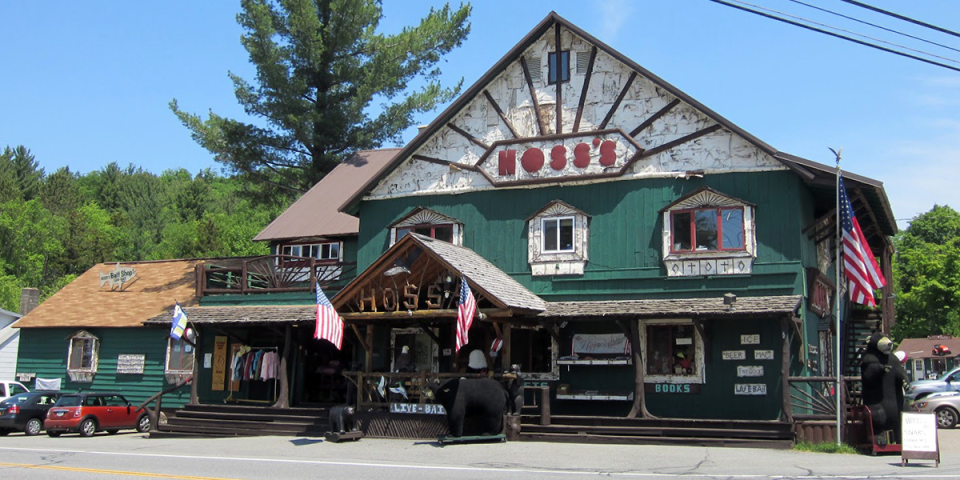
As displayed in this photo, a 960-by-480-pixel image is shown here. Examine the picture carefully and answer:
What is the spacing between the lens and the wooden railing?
2620 centimetres

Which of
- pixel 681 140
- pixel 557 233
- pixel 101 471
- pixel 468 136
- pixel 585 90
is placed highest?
pixel 585 90

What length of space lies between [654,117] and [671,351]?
5.49m

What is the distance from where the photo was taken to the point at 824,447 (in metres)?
16.3

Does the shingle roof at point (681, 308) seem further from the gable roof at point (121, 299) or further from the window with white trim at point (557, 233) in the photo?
the gable roof at point (121, 299)

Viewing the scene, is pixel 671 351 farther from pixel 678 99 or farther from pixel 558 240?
pixel 678 99

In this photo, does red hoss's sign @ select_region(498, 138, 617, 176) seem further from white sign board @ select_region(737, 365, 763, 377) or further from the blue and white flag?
the blue and white flag

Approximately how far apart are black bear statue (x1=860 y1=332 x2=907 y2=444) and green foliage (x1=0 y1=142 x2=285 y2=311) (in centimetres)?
4008

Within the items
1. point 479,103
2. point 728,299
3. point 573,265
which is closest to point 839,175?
point 728,299

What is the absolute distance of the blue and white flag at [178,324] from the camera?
76.5 ft

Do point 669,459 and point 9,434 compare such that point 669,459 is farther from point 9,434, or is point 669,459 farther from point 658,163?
point 9,434

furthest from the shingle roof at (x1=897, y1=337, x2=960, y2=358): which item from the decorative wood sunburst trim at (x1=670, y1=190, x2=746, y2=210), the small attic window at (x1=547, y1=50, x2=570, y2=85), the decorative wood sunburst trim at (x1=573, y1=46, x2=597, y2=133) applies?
the small attic window at (x1=547, y1=50, x2=570, y2=85)

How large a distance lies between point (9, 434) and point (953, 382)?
28212mm

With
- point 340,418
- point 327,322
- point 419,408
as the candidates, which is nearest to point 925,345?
point 419,408

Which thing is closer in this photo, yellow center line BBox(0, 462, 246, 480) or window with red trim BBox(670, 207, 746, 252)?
yellow center line BBox(0, 462, 246, 480)
